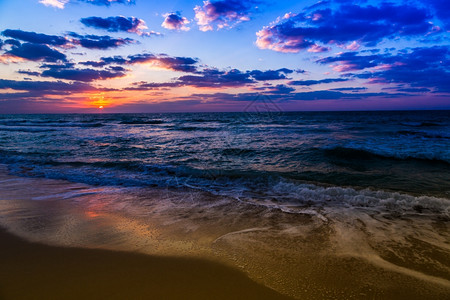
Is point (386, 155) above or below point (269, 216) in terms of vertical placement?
above

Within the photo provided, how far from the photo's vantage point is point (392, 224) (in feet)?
13.5

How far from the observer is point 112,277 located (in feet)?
8.82

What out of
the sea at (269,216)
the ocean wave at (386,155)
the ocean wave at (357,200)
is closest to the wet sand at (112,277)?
the sea at (269,216)

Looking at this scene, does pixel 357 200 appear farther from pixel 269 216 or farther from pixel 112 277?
pixel 112 277

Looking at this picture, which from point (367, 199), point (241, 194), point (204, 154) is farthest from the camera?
point (204, 154)

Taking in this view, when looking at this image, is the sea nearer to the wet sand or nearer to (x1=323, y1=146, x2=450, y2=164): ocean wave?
the wet sand

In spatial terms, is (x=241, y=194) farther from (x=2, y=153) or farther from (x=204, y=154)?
(x=2, y=153)

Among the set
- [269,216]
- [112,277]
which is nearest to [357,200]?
[269,216]

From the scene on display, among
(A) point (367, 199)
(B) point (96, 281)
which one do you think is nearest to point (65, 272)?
(B) point (96, 281)

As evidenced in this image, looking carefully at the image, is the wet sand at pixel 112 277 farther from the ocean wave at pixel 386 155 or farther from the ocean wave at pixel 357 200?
the ocean wave at pixel 386 155

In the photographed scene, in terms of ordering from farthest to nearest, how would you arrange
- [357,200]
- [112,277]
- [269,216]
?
[357,200] → [269,216] → [112,277]

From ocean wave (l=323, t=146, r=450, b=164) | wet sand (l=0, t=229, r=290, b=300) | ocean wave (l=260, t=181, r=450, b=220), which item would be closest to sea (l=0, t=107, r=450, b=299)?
ocean wave (l=260, t=181, r=450, b=220)

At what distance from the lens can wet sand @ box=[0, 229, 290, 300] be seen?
2412mm

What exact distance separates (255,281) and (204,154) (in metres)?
9.79
